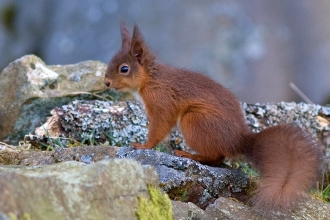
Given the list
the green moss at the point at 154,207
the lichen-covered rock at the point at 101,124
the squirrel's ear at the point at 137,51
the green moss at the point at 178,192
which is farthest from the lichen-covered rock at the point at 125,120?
the green moss at the point at 154,207

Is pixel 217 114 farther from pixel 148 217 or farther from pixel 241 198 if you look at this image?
pixel 148 217

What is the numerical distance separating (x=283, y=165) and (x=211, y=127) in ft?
2.04

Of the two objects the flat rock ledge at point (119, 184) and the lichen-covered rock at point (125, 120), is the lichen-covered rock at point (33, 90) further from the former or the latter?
the flat rock ledge at point (119, 184)

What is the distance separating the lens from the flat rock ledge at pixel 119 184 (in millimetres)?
1546

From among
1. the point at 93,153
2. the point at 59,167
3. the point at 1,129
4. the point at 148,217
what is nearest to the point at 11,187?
the point at 59,167

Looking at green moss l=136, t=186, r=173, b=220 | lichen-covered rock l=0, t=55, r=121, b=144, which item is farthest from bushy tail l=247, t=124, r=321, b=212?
lichen-covered rock l=0, t=55, r=121, b=144

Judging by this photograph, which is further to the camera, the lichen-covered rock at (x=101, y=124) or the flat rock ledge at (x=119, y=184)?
the lichen-covered rock at (x=101, y=124)

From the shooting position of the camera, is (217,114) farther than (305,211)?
Yes

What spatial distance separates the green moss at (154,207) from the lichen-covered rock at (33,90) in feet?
6.87

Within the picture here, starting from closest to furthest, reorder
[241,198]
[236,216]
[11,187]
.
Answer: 1. [11,187]
2. [236,216]
3. [241,198]

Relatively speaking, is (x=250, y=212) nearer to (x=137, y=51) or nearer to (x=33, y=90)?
(x=137, y=51)

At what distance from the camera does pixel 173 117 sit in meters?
3.28

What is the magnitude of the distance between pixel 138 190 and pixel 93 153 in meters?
0.96

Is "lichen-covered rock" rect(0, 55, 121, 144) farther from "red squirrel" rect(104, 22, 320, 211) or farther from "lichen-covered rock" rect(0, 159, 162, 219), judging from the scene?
"lichen-covered rock" rect(0, 159, 162, 219)
